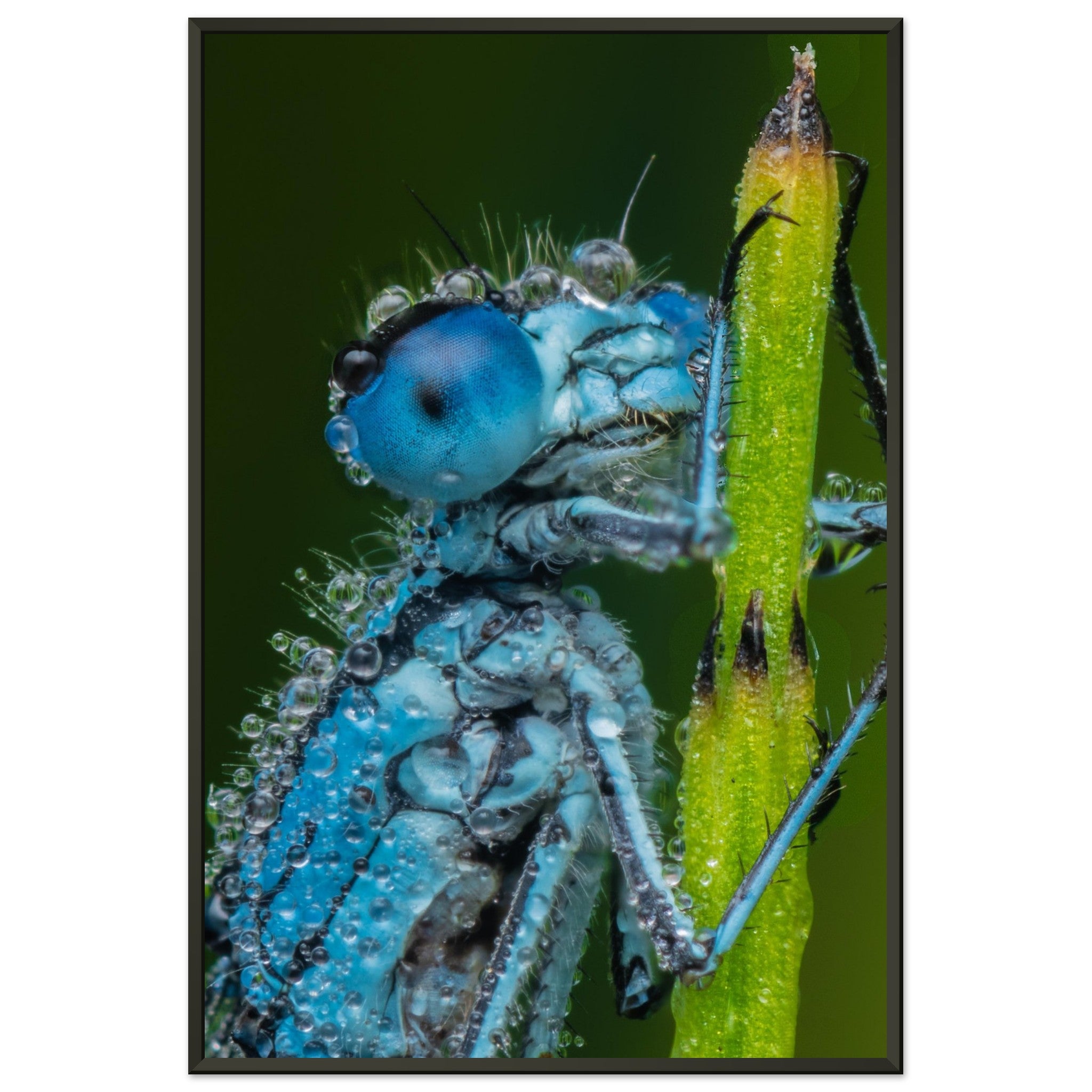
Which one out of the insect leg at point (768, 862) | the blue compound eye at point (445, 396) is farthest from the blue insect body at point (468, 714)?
the insect leg at point (768, 862)

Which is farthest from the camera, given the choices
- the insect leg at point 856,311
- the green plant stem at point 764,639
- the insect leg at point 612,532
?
the insect leg at point 856,311

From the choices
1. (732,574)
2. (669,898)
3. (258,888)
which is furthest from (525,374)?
(258,888)

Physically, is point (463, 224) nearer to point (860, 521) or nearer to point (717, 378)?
point (717, 378)

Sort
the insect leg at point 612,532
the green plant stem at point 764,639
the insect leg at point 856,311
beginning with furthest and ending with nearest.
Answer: the insect leg at point 856,311 < the green plant stem at point 764,639 < the insect leg at point 612,532

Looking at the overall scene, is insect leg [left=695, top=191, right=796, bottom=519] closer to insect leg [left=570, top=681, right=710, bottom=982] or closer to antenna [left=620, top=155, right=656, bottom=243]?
antenna [left=620, top=155, right=656, bottom=243]

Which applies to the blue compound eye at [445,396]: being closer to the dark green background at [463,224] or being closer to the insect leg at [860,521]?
the dark green background at [463,224]

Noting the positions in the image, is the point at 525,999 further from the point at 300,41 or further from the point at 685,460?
the point at 300,41
